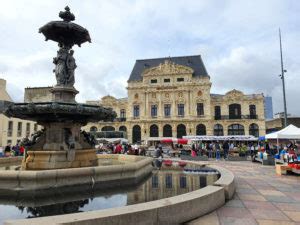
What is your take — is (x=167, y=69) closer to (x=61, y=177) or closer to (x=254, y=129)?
(x=254, y=129)

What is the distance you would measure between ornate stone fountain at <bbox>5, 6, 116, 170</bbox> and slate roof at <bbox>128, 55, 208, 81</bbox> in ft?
157

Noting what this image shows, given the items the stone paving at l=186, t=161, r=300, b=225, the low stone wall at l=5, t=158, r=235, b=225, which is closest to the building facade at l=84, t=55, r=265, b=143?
the stone paving at l=186, t=161, r=300, b=225

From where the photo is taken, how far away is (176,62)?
2279 inches

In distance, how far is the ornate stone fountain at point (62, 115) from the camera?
24.2ft

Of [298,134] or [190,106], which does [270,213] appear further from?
[190,106]

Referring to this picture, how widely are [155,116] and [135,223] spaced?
50969 millimetres

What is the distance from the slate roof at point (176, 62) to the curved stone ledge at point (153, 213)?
170 ft

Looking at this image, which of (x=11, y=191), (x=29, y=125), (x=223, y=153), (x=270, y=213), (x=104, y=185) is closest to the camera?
(x=270, y=213)

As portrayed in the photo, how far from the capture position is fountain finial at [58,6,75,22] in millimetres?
8987

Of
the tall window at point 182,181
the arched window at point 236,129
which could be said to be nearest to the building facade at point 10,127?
the tall window at point 182,181

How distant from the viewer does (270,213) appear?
197 inches

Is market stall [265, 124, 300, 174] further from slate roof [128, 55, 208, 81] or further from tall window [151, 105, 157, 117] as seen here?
slate roof [128, 55, 208, 81]

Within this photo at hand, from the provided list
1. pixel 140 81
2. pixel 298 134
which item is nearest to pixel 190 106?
pixel 140 81

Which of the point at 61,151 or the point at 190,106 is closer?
the point at 61,151
